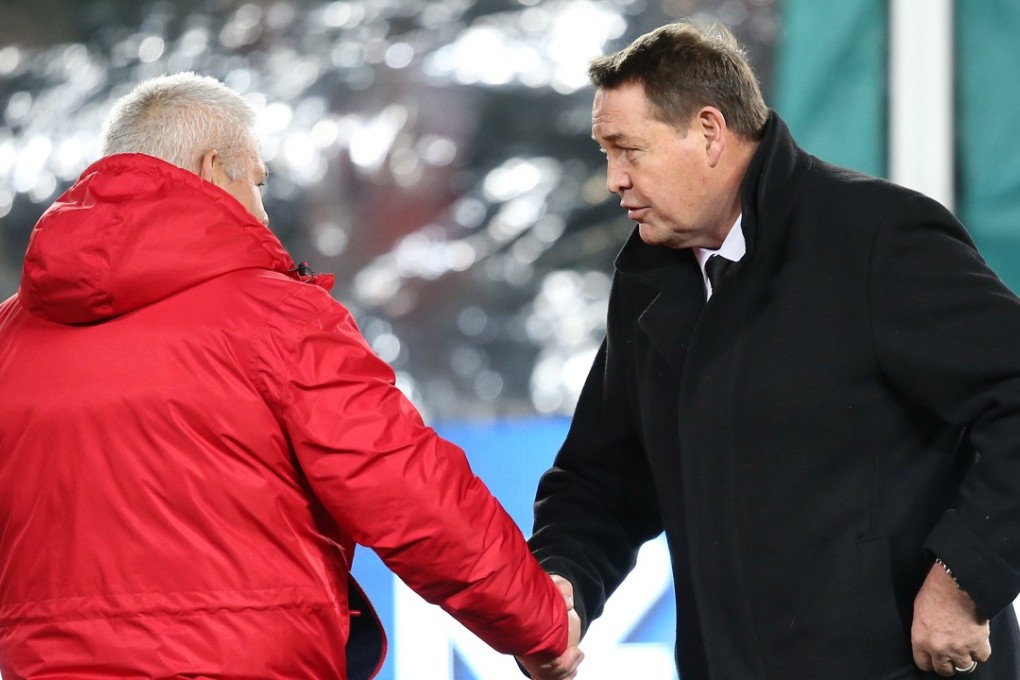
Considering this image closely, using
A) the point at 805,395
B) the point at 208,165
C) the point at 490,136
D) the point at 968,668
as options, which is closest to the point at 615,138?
the point at 805,395

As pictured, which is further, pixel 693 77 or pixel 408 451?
→ pixel 693 77

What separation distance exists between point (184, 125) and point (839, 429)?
879 mm

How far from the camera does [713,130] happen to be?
1.78 meters

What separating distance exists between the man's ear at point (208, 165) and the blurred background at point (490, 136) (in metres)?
1.28

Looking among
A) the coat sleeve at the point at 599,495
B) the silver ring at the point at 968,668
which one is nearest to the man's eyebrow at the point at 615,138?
the coat sleeve at the point at 599,495

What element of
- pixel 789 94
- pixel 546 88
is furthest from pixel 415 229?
pixel 789 94

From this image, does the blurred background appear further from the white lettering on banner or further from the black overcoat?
the black overcoat

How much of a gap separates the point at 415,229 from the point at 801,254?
135cm

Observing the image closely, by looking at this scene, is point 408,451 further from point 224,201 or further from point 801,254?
point 801,254

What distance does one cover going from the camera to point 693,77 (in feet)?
5.84

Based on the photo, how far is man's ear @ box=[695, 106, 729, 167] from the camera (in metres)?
1.77

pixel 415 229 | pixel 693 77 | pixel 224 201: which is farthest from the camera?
pixel 415 229

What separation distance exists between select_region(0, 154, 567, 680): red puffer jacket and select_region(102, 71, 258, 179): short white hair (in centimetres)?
9

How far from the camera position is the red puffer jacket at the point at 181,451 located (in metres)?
1.46
